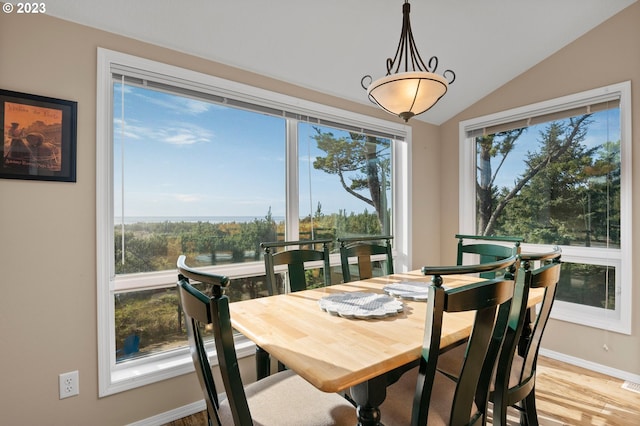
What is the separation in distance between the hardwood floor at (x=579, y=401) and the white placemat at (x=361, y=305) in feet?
3.84

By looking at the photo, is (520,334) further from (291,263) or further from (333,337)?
(291,263)

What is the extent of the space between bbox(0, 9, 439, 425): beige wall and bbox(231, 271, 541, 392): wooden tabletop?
0.94m

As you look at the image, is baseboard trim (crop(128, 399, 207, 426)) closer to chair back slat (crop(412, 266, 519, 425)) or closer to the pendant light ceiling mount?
chair back slat (crop(412, 266, 519, 425))

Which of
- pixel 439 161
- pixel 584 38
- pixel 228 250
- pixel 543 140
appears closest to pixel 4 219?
pixel 228 250

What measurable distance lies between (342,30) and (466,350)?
213cm

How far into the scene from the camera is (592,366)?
2.65 m

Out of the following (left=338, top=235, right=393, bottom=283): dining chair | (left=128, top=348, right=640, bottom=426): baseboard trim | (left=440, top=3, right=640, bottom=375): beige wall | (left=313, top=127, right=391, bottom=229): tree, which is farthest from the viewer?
(left=313, top=127, right=391, bottom=229): tree

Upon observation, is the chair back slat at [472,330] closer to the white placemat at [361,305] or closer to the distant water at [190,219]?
the white placemat at [361,305]

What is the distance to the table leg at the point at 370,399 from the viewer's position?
107 cm

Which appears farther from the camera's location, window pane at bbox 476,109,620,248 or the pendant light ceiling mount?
window pane at bbox 476,109,620,248

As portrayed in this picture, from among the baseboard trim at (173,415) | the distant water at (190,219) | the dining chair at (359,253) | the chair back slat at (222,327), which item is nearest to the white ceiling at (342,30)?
the distant water at (190,219)

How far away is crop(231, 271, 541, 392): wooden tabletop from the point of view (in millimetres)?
978

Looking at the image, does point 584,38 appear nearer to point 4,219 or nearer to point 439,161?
point 439,161

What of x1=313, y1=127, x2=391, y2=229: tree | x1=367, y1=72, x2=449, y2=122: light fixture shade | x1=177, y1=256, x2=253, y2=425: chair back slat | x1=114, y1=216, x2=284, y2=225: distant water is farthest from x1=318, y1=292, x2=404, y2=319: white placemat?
x1=313, y1=127, x2=391, y2=229: tree
